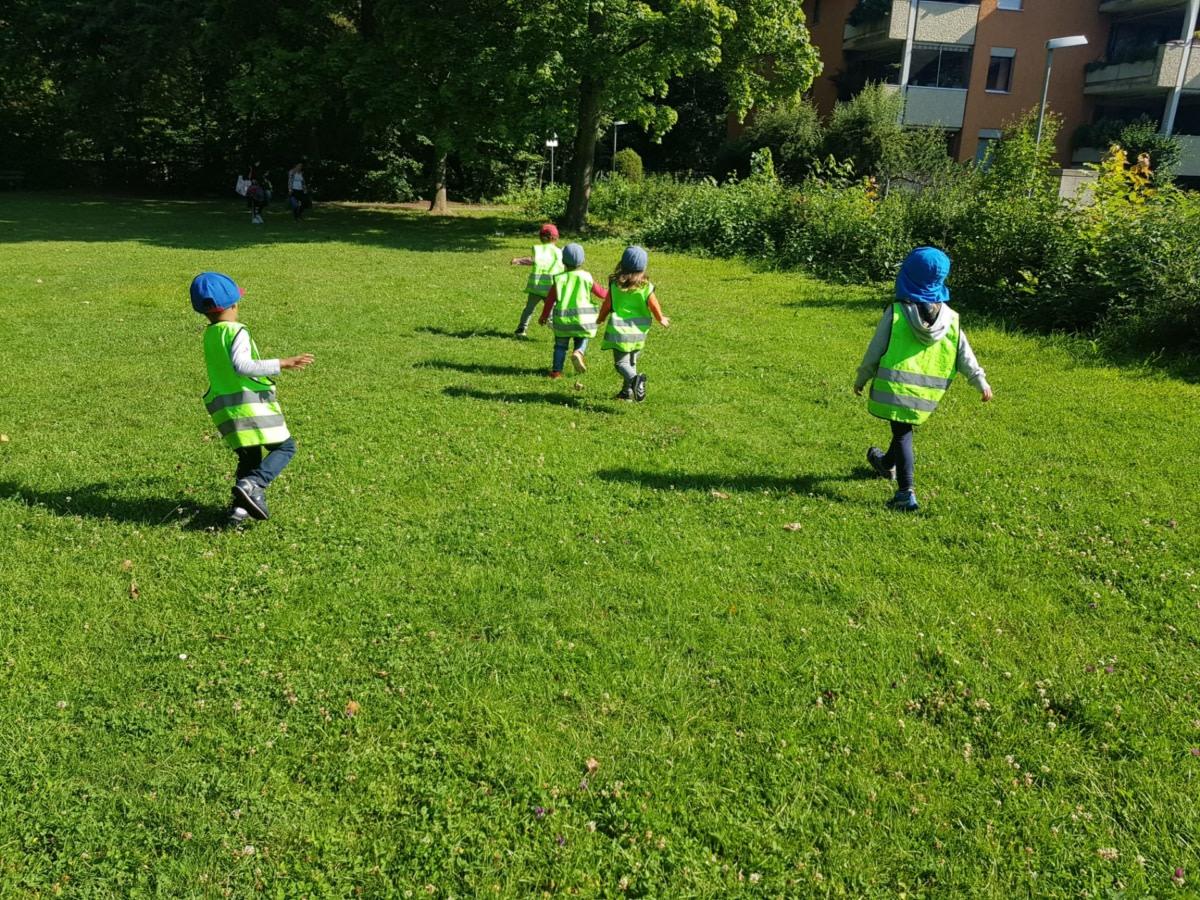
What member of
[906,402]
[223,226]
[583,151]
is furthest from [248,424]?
[223,226]

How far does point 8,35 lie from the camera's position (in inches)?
1137

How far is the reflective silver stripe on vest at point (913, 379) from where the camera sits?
19.3 feet

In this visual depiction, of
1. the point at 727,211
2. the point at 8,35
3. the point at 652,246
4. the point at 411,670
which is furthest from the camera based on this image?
the point at 8,35

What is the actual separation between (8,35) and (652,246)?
81.2 ft

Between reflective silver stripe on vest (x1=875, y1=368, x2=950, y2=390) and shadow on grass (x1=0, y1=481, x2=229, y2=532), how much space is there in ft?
15.7

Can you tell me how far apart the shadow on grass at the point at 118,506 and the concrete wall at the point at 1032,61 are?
3933 centimetres

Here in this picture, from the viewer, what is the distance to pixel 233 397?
17.5 feet

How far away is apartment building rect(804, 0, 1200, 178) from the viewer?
118ft

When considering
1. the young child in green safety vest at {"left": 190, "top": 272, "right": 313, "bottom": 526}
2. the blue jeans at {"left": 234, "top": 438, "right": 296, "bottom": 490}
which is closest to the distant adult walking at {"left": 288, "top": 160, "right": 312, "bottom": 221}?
the young child in green safety vest at {"left": 190, "top": 272, "right": 313, "bottom": 526}

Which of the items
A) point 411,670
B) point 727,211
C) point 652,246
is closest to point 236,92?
point 652,246

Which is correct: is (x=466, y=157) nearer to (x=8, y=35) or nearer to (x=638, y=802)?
(x=8, y=35)

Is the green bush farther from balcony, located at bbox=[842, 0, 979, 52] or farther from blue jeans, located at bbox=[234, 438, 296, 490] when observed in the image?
blue jeans, located at bbox=[234, 438, 296, 490]

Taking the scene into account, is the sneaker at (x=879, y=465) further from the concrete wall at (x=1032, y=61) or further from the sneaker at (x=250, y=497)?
the concrete wall at (x=1032, y=61)

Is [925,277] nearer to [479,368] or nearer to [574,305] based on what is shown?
[574,305]
